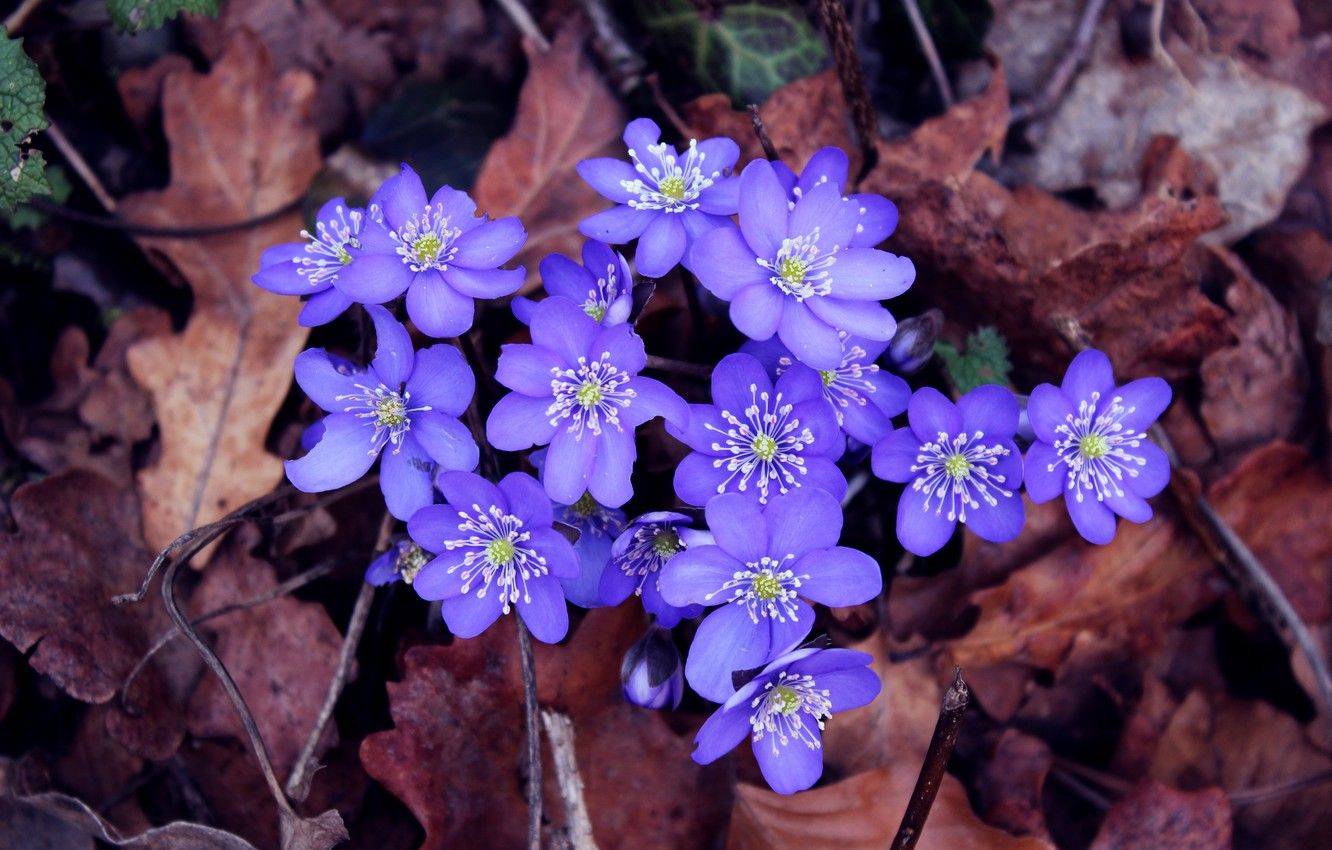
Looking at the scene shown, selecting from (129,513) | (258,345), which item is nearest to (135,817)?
(129,513)

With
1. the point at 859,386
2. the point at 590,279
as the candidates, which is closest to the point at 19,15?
the point at 590,279

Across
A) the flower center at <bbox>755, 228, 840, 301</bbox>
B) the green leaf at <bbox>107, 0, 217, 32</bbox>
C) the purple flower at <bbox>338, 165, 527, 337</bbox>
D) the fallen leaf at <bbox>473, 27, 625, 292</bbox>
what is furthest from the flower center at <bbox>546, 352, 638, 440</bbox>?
the green leaf at <bbox>107, 0, 217, 32</bbox>

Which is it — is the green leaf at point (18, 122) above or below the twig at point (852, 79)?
above

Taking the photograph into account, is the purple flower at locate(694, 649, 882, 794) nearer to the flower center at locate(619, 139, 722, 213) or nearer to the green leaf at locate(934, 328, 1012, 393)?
the green leaf at locate(934, 328, 1012, 393)

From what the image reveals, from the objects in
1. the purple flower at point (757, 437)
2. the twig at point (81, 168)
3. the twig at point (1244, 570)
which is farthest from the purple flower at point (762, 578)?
the twig at point (81, 168)

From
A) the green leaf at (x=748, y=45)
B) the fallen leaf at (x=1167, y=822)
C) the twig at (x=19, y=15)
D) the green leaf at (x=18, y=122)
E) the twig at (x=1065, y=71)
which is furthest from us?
the twig at (x=1065, y=71)

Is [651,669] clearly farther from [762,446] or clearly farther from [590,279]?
[590,279]

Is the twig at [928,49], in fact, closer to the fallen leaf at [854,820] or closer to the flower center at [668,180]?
the flower center at [668,180]

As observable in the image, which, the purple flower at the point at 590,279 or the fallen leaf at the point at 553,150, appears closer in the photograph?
the purple flower at the point at 590,279
